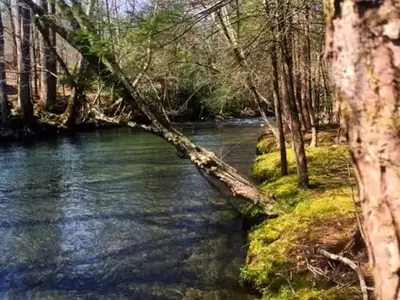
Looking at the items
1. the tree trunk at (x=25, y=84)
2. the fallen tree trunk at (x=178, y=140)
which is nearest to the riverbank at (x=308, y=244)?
the fallen tree trunk at (x=178, y=140)

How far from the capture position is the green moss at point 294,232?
518cm

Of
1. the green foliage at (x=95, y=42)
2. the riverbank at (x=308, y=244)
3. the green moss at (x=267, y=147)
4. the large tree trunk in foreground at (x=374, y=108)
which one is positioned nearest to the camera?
the large tree trunk in foreground at (x=374, y=108)

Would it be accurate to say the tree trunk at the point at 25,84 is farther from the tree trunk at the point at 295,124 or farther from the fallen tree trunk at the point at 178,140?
the tree trunk at the point at 295,124

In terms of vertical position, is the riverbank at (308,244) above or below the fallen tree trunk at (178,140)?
below

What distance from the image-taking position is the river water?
20.0 feet

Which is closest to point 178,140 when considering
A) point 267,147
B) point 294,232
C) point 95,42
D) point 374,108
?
point 95,42

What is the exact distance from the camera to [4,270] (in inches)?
265

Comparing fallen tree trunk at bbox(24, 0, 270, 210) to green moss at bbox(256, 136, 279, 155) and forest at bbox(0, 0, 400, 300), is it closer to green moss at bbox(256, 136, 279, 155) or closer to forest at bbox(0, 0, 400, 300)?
forest at bbox(0, 0, 400, 300)

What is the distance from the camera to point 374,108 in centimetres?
133

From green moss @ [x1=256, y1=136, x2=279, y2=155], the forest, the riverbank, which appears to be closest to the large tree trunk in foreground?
the forest

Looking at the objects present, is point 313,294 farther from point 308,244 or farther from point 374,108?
point 374,108

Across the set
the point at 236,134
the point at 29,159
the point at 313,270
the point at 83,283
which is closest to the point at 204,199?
the point at 83,283

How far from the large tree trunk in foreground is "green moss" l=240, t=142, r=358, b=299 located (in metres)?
3.42

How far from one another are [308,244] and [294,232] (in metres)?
0.56
